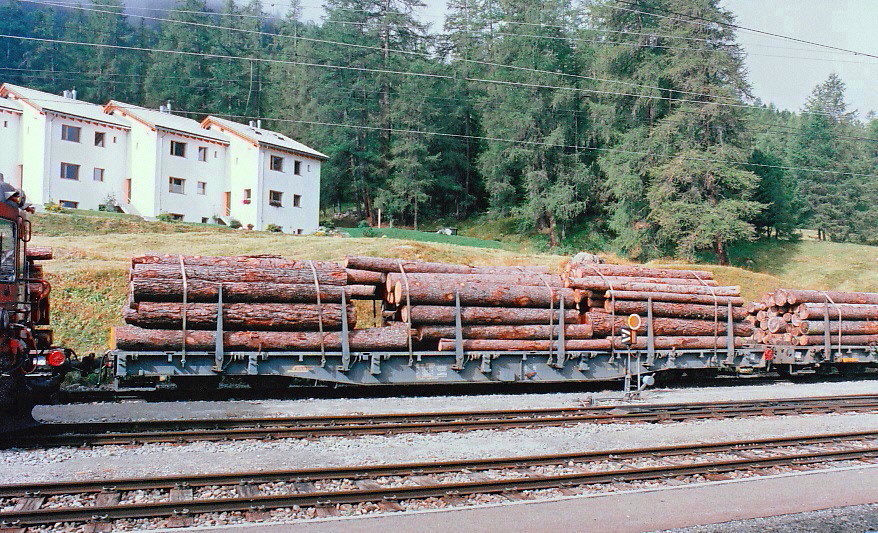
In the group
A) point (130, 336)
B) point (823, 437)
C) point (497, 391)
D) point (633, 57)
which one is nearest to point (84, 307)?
point (130, 336)

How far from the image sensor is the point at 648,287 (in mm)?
16891

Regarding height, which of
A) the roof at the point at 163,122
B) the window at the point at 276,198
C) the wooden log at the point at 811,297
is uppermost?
the roof at the point at 163,122

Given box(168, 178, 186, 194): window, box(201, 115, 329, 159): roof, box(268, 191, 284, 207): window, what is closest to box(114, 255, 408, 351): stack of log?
box(201, 115, 329, 159): roof

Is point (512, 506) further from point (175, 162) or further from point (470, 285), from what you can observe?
point (175, 162)

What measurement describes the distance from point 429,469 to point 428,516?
155 cm

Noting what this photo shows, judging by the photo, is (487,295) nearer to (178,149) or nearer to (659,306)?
(659,306)

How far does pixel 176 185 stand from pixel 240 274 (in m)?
32.4

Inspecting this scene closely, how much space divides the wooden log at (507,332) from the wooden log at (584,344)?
12 centimetres

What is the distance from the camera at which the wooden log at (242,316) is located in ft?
42.4

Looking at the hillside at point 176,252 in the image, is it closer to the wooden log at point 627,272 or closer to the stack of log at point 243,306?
the stack of log at point 243,306

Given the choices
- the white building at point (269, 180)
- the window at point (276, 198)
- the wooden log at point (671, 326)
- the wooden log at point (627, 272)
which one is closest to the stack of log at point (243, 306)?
the wooden log at point (671, 326)

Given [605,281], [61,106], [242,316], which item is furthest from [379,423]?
[61,106]

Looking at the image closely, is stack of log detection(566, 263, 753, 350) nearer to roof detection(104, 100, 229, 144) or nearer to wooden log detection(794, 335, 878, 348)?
wooden log detection(794, 335, 878, 348)

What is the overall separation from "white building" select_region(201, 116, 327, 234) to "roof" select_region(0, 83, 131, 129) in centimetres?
628
